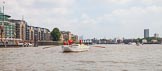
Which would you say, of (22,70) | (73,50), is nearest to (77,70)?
(22,70)

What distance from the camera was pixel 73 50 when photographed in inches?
3984

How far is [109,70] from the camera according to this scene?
4228 centimetres

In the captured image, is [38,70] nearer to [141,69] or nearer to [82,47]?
[141,69]

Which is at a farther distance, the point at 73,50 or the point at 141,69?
the point at 73,50

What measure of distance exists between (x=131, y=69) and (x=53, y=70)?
9346mm

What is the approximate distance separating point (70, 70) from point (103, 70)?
388 cm

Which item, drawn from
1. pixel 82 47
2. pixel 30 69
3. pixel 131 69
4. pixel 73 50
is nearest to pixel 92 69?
pixel 131 69

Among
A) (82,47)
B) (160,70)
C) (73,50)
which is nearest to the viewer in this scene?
(160,70)

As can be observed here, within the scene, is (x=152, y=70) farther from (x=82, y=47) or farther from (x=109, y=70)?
(x=82, y=47)

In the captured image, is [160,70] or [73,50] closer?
[160,70]

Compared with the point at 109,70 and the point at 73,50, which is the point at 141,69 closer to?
the point at 109,70

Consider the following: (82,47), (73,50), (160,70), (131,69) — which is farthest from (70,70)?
(82,47)

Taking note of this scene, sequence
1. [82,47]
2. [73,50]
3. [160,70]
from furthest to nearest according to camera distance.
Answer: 1. [82,47]
2. [73,50]
3. [160,70]

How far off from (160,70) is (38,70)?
14030 millimetres
